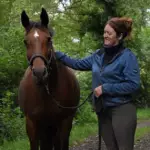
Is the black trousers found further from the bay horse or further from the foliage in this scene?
the foliage

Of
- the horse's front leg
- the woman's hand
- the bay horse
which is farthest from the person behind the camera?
the horse's front leg

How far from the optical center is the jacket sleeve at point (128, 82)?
4609mm

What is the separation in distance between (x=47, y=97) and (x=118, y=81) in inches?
65.0

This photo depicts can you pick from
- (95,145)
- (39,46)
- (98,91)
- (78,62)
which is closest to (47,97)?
(78,62)

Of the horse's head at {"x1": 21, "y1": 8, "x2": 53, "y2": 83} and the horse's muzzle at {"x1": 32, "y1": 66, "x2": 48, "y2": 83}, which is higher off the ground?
the horse's head at {"x1": 21, "y1": 8, "x2": 53, "y2": 83}

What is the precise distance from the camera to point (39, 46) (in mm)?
5363

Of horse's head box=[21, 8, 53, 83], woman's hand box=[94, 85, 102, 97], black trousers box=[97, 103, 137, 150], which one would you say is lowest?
black trousers box=[97, 103, 137, 150]

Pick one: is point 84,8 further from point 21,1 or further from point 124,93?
point 124,93

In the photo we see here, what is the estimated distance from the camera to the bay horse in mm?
5637

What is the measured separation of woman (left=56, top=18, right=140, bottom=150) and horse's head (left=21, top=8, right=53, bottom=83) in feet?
2.25

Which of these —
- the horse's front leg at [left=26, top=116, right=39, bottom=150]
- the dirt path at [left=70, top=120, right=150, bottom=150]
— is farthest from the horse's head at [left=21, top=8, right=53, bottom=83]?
the dirt path at [left=70, top=120, right=150, bottom=150]

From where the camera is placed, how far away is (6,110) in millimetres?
10867

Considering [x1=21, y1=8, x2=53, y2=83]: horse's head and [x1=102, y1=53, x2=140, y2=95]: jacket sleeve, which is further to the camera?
[x1=21, y1=8, x2=53, y2=83]: horse's head

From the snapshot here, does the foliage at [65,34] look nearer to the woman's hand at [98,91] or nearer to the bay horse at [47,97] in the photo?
the bay horse at [47,97]
